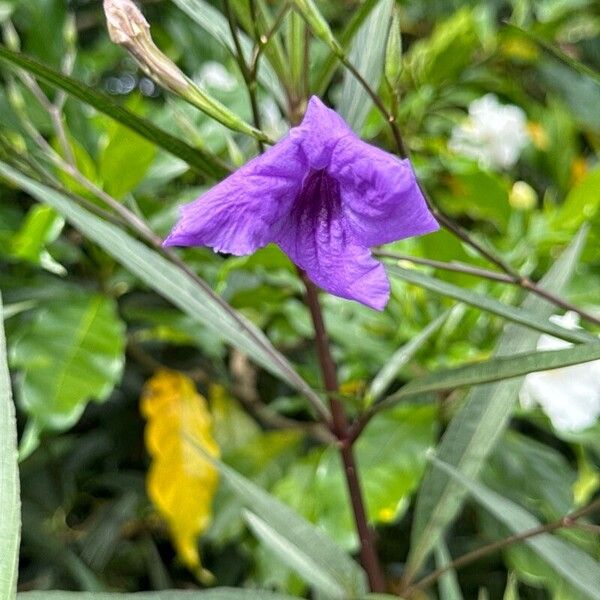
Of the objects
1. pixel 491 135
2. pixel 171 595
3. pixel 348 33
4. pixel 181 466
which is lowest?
pixel 181 466

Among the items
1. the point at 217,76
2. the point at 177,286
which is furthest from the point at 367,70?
the point at 217,76

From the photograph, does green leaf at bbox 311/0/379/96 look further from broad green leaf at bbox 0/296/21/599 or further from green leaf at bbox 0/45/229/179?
broad green leaf at bbox 0/296/21/599

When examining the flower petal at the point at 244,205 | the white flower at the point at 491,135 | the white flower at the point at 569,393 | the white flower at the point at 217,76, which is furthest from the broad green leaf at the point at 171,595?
the white flower at the point at 491,135

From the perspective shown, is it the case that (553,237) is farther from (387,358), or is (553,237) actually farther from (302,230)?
(302,230)

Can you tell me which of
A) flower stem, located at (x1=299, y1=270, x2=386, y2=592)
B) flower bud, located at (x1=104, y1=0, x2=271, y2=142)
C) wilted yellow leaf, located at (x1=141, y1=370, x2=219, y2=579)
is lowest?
wilted yellow leaf, located at (x1=141, y1=370, x2=219, y2=579)

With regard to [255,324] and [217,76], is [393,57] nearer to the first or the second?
[255,324]

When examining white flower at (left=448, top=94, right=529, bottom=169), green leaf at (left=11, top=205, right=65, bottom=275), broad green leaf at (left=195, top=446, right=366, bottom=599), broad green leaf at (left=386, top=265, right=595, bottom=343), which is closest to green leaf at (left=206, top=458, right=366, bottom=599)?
broad green leaf at (left=195, top=446, right=366, bottom=599)

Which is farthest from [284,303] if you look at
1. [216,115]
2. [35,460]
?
[216,115]

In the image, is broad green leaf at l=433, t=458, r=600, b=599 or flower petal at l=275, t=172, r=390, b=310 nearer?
flower petal at l=275, t=172, r=390, b=310
